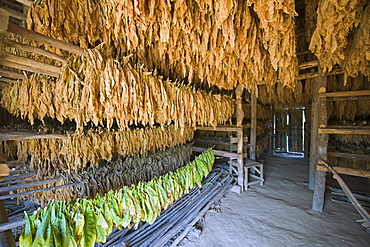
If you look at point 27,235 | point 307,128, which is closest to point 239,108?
point 27,235

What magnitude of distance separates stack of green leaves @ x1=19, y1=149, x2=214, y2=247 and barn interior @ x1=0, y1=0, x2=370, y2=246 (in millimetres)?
16

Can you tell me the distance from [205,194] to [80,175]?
388 centimetres

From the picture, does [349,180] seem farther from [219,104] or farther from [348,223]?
[219,104]

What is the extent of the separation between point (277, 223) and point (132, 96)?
5.25 metres

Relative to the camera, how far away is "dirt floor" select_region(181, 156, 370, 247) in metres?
3.84

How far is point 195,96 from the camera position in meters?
4.95

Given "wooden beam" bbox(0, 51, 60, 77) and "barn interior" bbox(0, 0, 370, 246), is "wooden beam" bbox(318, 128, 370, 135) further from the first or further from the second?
"wooden beam" bbox(0, 51, 60, 77)

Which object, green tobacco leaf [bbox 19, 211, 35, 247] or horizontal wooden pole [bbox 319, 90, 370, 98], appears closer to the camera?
green tobacco leaf [bbox 19, 211, 35, 247]

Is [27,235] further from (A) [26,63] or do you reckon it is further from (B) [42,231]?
(A) [26,63]

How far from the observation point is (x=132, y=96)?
109 inches

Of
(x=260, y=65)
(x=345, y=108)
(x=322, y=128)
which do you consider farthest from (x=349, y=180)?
(x=260, y=65)

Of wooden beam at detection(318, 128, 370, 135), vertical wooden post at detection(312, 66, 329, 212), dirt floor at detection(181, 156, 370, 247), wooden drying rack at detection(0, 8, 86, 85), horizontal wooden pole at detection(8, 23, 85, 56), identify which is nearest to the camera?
wooden drying rack at detection(0, 8, 86, 85)

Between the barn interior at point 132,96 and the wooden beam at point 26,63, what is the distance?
15 millimetres

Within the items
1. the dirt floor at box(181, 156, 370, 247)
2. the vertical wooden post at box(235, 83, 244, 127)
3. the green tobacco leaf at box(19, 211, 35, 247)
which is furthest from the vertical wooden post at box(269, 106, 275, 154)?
the green tobacco leaf at box(19, 211, 35, 247)
